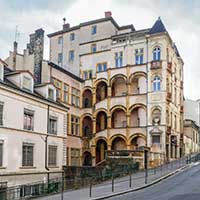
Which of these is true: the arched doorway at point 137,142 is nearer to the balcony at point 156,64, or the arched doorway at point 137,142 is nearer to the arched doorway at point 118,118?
the arched doorway at point 118,118

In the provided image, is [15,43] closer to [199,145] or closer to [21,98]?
[21,98]

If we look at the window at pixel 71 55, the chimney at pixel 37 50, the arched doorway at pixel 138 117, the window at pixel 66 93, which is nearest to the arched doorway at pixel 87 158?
the arched doorway at pixel 138 117

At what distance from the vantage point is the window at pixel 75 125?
164 ft

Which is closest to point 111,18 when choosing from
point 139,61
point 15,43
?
point 139,61

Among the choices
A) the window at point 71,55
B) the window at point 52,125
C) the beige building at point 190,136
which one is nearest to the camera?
the window at point 52,125

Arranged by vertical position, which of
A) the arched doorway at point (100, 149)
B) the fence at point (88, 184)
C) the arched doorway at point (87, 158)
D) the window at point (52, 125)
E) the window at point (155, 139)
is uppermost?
the window at point (52, 125)

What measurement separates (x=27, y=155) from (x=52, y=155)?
4134 mm

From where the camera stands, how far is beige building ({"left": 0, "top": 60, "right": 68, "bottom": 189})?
28.9 m

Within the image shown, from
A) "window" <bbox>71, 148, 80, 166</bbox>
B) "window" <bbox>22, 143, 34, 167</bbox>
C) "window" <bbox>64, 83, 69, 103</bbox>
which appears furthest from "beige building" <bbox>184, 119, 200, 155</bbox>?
"window" <bbox>22, 143, 34, 167</bbox>

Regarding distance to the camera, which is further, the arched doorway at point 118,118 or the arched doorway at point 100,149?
the arched doorway at point 100,149

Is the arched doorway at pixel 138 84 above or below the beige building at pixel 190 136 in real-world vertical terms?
above

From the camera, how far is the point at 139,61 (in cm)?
5019

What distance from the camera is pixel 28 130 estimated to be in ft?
104

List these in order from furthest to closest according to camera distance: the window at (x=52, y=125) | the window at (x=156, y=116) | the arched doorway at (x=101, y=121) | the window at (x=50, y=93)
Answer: the arched doorway at (x=101, y=121), the window at (x=156, y=116), the window at (x=50, y=93), the window at (x=52, y=125)
